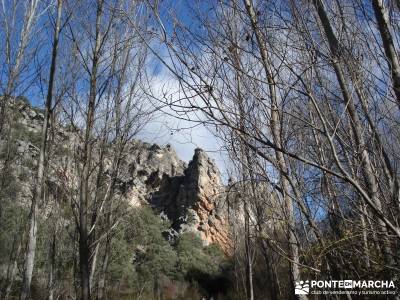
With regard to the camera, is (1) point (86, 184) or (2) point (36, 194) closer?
(1) point (86, 184)

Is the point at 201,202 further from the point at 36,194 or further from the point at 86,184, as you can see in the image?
the point at 86,184

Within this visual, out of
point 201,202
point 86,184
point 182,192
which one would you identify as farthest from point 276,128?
point 182,192

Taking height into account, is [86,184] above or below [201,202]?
below

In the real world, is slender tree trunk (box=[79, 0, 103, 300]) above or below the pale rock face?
below

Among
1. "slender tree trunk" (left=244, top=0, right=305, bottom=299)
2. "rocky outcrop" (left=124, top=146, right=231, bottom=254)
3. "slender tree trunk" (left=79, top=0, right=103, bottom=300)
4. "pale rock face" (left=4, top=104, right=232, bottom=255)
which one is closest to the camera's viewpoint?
"slender tree trunk" (left=244, top=0, right=305, bottom=299)

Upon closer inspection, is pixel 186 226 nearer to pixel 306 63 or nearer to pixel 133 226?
pixel 133 226

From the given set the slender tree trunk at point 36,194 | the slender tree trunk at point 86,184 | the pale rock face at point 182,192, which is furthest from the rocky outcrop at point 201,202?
the slender tree trunk at point 86,184

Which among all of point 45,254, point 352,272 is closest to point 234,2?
point 352,272

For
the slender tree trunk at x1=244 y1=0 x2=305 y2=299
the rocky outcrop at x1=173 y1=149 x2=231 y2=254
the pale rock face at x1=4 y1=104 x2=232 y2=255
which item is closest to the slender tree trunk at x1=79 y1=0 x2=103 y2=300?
the slender tree trunk at x1=244 y1=0 x2=305 y2=299

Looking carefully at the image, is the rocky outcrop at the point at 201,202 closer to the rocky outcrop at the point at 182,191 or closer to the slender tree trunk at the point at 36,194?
the rocky outcrop at the point at 182,191

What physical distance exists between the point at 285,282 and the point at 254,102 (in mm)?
9954

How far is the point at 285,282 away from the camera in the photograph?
11.6 m

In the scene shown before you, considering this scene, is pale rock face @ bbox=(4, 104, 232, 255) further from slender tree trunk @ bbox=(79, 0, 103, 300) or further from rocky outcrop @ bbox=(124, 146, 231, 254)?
slender tree trunk @ bbox=(79, 0, 103, 300)

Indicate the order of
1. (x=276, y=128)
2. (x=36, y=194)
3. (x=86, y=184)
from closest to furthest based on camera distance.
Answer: (x=276, y=128) < (x=86, y=184) < (x=36, y=194)
